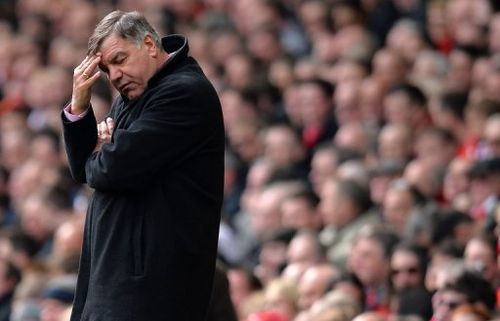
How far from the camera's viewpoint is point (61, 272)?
32.1 feet

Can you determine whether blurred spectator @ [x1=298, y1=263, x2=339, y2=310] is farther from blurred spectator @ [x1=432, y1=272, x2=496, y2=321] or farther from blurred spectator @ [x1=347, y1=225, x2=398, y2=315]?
blurred spectator @ [x1=432, y1=272, x2=496, y2=321]

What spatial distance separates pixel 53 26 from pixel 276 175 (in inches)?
273

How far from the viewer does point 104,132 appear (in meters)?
5.32

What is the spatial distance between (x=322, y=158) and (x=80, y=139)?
18.7 feet

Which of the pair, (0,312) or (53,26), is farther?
(53,26)

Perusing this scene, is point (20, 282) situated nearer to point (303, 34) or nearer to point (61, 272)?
point (61, 272)

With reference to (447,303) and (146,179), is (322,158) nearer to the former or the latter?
(447,303)

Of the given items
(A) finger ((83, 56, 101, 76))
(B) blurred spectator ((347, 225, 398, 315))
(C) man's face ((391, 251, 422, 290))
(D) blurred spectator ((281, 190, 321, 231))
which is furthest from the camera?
(D) blurred spectator ((281, 190, 321, 231))

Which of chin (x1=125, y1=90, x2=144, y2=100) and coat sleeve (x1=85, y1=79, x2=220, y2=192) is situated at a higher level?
chin (x1=125, y1=90, x2=144, y2=100)

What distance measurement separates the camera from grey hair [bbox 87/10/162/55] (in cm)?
510

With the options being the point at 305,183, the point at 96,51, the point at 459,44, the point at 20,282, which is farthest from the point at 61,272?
the point at 96,51

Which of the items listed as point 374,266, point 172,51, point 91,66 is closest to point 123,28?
point 91,66

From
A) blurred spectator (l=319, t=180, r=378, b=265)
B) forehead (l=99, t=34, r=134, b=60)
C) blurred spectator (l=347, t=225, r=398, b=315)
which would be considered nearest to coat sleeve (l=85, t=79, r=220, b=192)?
forehead (l=99, t=34, r=134, b=60)

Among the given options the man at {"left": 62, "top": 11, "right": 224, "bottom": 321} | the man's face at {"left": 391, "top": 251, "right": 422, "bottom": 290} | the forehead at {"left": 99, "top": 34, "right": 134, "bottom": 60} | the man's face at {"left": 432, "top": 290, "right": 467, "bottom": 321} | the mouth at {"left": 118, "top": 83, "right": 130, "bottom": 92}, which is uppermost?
the forehead at {"left": 99, "top": 34, "right": 134, "bottom": 60}
